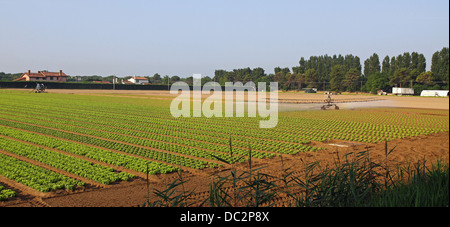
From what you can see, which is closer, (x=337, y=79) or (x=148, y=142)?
(x=148, y=142)

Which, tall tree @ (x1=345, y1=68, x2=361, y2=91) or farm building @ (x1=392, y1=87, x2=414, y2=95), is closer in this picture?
farm building @ (x1=392, y1=87, x2=414, y2=95)

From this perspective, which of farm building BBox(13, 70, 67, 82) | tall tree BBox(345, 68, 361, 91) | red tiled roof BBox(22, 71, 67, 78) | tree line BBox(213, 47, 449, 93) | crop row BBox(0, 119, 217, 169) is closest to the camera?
crop row BBox(0, 119, 217, 169)

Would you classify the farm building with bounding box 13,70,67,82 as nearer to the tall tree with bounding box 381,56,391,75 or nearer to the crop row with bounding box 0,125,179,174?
the tall tree with bounding box 381,56,391,75

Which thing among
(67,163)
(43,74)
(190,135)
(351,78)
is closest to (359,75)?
(351,78)

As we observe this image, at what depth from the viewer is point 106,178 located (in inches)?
418

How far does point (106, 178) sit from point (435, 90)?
71987 millimetres

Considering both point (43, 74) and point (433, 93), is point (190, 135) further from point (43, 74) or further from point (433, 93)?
point (43, 74)

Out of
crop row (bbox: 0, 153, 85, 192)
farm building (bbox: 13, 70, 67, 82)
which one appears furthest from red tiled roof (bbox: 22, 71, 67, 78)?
crop row (bbox: 0, 153, 85, 192)

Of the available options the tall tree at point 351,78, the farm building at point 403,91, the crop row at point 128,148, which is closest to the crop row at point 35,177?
the crop row at point 128,148

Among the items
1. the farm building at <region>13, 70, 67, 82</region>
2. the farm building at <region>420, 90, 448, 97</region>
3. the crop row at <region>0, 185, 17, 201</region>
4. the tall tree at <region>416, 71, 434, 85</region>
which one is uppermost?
the farm building at <region>13, 70, 67, 82</region>

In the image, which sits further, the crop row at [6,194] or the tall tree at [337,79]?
the tall tree at [337,79]

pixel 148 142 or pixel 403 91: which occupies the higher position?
pixel 403 91

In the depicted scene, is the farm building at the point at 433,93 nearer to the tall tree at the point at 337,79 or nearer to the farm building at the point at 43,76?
the tall tree at the point at 337,79
